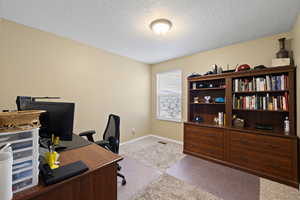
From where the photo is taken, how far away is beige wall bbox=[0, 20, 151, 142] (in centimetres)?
200

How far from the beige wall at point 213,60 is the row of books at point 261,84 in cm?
44

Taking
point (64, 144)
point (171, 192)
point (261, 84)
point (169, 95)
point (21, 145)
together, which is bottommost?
point (171, 192)

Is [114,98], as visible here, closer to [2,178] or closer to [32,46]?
[32,46]

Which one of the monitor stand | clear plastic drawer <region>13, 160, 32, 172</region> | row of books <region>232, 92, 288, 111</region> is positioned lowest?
the monitor stand

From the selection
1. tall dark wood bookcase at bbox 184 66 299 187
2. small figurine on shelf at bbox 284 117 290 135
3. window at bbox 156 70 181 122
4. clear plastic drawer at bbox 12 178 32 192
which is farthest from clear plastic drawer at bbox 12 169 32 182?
window at bbox 156 70 181 122

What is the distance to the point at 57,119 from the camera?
1144 mm

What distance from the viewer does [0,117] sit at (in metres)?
0.69

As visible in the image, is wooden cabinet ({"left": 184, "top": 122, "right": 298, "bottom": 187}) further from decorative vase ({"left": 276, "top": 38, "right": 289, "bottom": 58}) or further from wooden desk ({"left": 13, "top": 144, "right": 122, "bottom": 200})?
wooden desk ({"left": 13, "top": 144, "right": 122, "bottom": 200})

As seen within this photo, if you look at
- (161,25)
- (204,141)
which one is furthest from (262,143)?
(161,25)

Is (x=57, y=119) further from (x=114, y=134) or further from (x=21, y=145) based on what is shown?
(x=114, y=134)

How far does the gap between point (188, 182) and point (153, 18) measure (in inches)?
100

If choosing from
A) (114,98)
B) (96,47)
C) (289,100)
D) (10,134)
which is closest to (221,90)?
(289,100)

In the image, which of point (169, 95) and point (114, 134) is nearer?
point (114, 134)

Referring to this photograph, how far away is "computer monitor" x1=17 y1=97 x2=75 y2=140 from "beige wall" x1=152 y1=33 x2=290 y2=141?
2978mm
